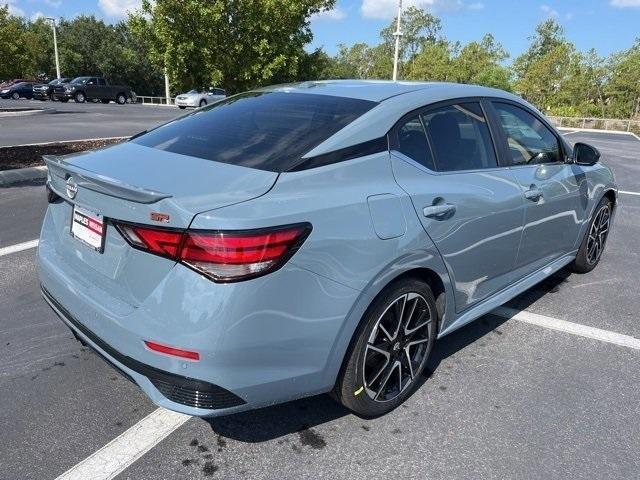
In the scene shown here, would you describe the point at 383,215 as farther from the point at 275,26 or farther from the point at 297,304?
the point at 275,26

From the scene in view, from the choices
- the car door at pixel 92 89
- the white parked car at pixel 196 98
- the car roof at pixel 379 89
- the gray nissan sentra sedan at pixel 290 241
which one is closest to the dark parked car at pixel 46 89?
the car door at pixel 92 89

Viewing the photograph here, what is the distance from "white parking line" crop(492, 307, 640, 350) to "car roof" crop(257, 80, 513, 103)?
1657 mm

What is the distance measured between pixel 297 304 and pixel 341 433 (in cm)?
88

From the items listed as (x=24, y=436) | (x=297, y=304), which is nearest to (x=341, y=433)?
(x=297, y=304)

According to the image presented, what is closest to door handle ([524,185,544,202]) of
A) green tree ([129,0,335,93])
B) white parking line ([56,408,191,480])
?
white parking line ([56,408,191,480])

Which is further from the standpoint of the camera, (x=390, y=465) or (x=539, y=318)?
(x=539, y=318)

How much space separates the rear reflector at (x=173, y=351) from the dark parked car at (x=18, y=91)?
43.6 m

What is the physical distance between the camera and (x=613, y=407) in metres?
2.98

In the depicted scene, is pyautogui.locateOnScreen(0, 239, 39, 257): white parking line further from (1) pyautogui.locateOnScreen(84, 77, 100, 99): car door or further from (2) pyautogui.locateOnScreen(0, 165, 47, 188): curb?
(1) pyautogui.locateOnScreen(84, 77, 100, 99): car door

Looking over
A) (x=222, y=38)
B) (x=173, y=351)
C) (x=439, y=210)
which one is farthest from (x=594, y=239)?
(x=222, y=38)

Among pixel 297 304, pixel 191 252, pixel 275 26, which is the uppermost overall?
pixel 275 26

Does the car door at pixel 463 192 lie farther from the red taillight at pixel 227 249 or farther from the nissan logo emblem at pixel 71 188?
the nissan logo emblem at pixel 71 188

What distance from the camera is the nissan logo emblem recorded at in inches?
97.3

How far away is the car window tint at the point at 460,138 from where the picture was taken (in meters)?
3.01
